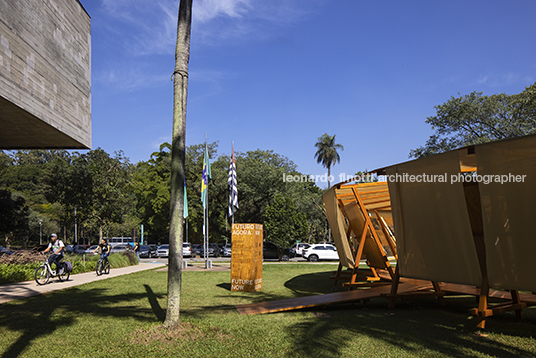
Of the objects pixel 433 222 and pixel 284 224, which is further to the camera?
pixel 284 224

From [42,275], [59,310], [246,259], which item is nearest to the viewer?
[59,310]

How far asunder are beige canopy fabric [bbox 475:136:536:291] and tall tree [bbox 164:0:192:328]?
15.9 feet

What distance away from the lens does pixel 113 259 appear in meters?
20.6

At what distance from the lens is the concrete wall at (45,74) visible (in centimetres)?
993

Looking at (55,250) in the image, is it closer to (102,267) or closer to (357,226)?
(102,267)

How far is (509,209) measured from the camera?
5344 millimetres

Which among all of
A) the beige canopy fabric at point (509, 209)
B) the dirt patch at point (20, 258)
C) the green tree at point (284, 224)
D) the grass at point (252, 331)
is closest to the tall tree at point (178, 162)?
the grass at point (252, 331)

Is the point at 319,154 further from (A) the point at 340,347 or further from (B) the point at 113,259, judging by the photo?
(A) the point at 340,347

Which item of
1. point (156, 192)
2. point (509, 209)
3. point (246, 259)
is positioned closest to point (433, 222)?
point (509, 209)

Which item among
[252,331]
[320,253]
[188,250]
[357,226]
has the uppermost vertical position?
[357,226]

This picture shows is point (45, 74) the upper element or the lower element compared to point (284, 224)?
upper

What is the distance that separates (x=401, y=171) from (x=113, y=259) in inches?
712

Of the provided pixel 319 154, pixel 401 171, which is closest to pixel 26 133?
pixel 401 171

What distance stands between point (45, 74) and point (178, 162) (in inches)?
333
